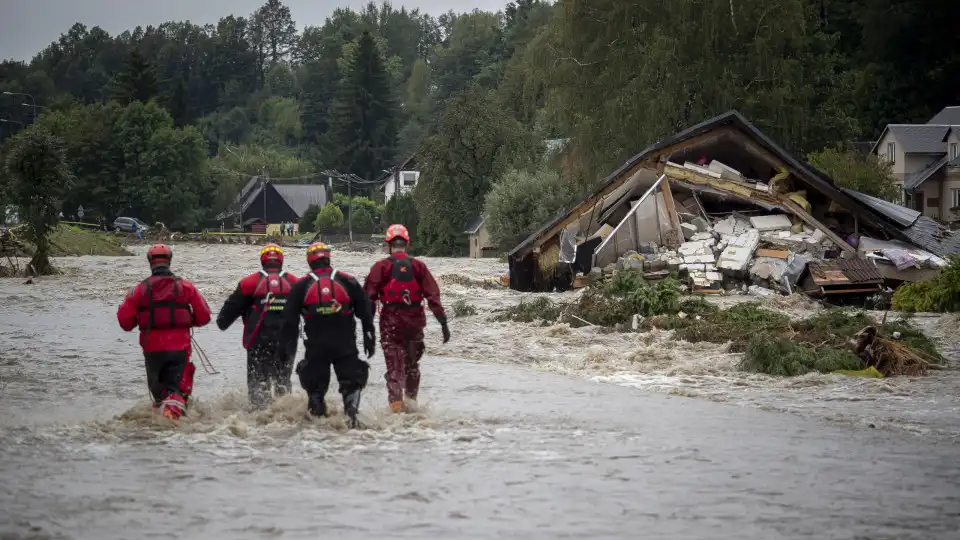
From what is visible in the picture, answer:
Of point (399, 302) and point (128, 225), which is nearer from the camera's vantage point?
point (399, 302)

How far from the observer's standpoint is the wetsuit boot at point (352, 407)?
12.9 m

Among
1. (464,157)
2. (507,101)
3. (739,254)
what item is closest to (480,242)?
(464,157)

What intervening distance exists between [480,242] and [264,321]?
54.3 meters

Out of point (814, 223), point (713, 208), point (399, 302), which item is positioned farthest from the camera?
point (713, 208)

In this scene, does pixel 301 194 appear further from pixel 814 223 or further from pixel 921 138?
pixel 814 223

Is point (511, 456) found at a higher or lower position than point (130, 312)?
lower

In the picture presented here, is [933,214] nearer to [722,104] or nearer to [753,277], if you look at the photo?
[722,104]

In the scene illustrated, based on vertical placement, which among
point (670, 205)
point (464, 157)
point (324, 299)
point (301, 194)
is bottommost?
point (324, 299)

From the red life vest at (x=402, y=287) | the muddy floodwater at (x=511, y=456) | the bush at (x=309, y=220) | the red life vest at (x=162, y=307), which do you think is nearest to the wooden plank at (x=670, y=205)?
the muddy floodwater at (x=511, y=456)

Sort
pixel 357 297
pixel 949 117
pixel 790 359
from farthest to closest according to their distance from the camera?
pixel 949 117, pixel 790 359, pixel 357 297

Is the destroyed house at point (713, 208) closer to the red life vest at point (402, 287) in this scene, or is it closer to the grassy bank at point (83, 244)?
the red life vest at point (402, 287)

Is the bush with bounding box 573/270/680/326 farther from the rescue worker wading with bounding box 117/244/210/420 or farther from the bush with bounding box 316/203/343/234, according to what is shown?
the bush with bounding box 316/203/343/234

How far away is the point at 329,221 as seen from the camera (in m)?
98.1

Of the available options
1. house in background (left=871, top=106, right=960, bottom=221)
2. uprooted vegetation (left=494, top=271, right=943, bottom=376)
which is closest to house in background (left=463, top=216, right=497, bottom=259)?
house in background (left=871, top=106, right=960, bottom=221)
